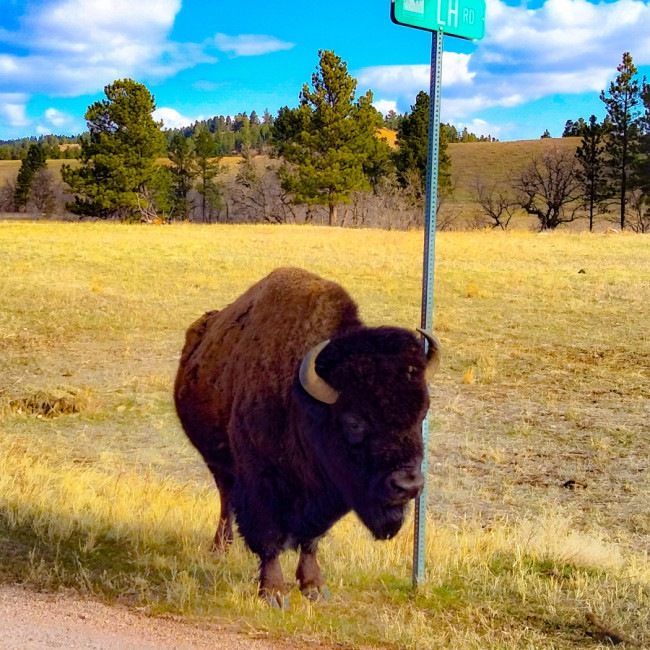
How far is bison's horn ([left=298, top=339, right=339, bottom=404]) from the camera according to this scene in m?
3.90

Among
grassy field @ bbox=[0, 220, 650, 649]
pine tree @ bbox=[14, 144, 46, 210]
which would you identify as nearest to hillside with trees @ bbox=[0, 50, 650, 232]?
pine tree @ bbox=[14, 144, 46, 210]

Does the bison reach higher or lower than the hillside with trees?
lower

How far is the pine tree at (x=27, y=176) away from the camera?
77.7 meters

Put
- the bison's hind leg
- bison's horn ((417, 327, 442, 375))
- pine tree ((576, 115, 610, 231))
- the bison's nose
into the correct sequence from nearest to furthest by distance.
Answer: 1. the bison's nose
2. bison's horn ((417, 327, 442, 375))
3. the bison's hind leg
4. pine tree ((576, 115, 610, 231))

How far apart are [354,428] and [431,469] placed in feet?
16.3

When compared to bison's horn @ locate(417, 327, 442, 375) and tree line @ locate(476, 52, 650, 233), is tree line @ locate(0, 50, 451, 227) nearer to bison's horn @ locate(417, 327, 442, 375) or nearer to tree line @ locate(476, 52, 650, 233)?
tree line @ locate(476, 52, 650, 233)

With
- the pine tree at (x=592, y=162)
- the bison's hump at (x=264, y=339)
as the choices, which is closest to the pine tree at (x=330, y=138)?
the pine tree at (x=592, y=162)

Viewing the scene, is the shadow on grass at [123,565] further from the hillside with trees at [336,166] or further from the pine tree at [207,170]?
the pine tree at [207,170]

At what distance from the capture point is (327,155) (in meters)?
50.7

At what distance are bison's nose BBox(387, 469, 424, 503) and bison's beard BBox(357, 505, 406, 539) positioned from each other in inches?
5.6

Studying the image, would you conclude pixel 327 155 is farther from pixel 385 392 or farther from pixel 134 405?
pixel 385 392

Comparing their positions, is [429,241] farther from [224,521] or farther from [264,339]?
[224,521]

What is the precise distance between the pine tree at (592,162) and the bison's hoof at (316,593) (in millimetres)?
54950

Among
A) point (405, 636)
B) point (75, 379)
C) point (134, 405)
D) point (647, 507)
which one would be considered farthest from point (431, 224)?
point (75, 379)
